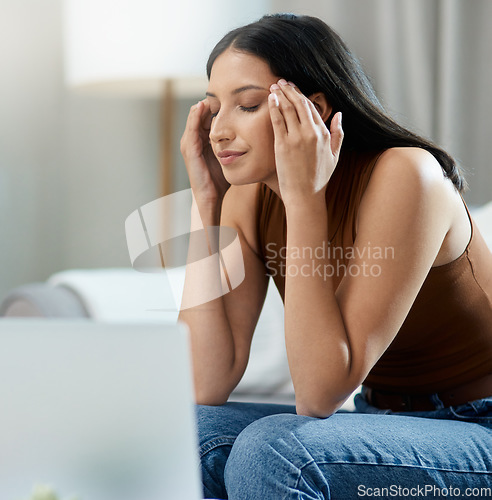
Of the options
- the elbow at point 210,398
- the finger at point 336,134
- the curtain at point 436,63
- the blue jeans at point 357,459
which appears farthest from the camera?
the curtain at point 436,63

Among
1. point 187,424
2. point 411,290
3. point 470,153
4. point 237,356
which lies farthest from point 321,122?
point 470,153

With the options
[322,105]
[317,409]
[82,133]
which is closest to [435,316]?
[317,409]

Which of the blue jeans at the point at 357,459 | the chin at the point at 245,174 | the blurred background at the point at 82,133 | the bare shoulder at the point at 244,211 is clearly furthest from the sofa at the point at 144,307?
the blurred background at the point at 82,133

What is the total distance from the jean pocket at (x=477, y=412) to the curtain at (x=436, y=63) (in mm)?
1487

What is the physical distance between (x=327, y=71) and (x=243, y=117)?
141 mm

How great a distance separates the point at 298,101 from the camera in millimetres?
1042

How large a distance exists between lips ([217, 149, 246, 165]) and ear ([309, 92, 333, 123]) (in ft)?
0.42

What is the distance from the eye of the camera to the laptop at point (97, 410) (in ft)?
1.55

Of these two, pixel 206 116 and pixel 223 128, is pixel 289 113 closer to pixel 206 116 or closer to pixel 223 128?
pixel 223 128

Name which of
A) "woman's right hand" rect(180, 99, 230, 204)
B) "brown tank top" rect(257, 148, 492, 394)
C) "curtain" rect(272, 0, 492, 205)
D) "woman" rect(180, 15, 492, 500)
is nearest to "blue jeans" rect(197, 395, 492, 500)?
"woman" rect(180, 15, 492, 500)

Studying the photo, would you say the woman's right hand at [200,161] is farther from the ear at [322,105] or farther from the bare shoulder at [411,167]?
the bare shoulder at [411,167]

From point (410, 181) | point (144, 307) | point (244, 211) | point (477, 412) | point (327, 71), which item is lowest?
point (144, 307)

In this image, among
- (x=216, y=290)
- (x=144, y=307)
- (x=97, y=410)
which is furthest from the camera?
(x=144, y=307)

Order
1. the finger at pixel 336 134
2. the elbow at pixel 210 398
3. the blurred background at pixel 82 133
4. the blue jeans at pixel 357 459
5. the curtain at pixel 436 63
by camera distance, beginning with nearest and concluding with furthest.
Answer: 1. the blue jeans at pixel 357 459
2. the finger at pixel 336 134
3. the elbow at pixel 210 398
4. the curtain at pixel 436 63
5. the blurred background at pixel 82 133
